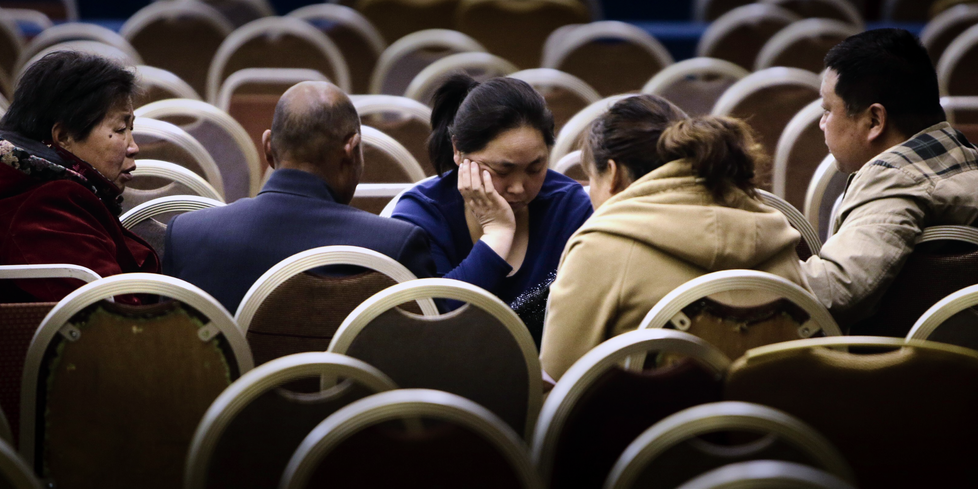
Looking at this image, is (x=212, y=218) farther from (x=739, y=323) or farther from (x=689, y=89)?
(x=689, y=89)

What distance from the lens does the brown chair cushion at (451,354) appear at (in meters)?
1.73

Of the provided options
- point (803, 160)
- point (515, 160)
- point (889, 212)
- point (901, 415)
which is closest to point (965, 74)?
point (803, 160)

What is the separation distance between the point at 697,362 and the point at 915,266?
84cm

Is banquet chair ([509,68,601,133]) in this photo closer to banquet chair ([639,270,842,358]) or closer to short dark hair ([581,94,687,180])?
short dark hair ([581,94,687,180])

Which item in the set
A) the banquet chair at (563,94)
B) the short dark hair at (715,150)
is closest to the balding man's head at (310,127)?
Answer: the short dark hair at (715,150)

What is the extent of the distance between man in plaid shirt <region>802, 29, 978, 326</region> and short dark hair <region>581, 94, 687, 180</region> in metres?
0.47

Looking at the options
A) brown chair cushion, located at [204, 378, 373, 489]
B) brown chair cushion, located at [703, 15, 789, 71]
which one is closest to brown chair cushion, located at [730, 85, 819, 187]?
brown chair cushion, located at [703, 15, 789, 71]

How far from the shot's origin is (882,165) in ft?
7.49

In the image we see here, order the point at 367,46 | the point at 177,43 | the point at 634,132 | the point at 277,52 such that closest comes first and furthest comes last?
the point at 634,132, the point at 277,52, the point at 177,43, the point at 367,46

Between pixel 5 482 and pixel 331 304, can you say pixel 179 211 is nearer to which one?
pixel 331 304

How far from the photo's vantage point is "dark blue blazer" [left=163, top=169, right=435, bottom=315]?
84.1 inches

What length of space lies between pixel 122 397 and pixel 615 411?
0.91 meters

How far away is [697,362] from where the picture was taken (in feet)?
5.26

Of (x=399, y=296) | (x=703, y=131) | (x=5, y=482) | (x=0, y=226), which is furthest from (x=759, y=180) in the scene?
(x=0, y=226)
